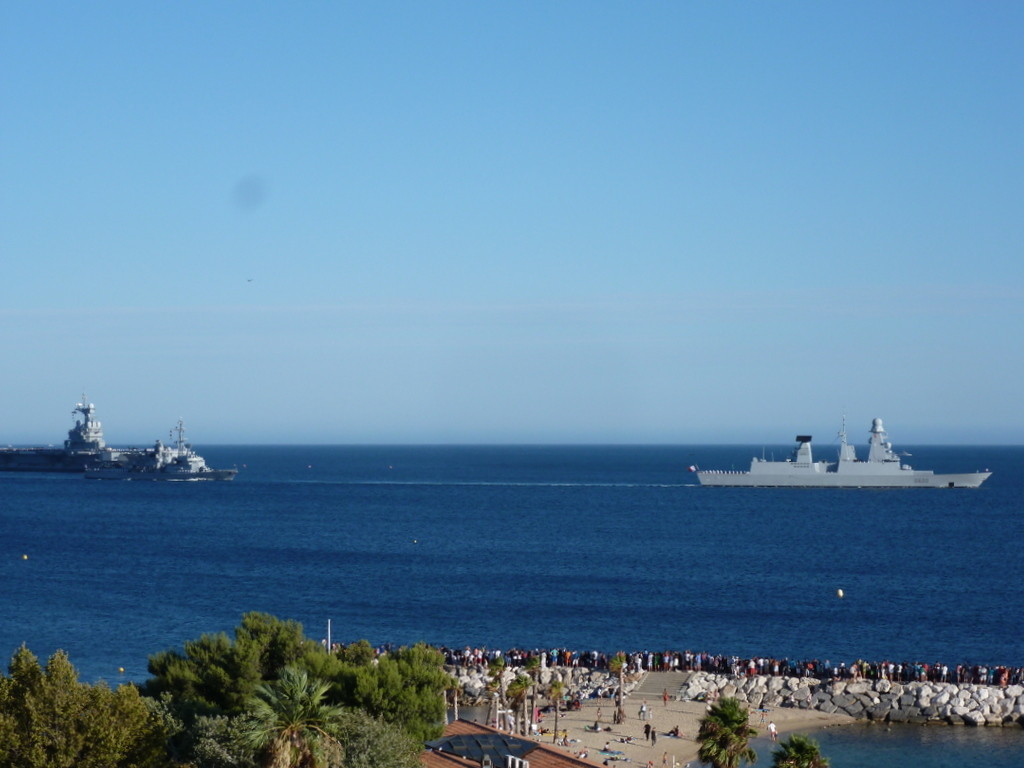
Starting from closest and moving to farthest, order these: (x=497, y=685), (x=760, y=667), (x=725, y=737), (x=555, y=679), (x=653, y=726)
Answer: (x=725, y=737)
(x=497, y=685)
(x=653, y=726)
(x=555, y=679)
(x=760, y=667)

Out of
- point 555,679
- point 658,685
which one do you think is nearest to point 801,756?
point 658,685

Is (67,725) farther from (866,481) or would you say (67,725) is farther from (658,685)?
(866,481)

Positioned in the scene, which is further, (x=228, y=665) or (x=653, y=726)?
(x=653, y=726)

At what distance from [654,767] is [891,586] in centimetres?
3787

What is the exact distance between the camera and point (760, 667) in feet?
133

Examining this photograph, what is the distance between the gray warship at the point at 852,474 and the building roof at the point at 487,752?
385ft

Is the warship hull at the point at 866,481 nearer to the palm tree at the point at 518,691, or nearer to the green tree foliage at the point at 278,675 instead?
the palm tree at the point at 518,691

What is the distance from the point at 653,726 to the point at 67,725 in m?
19.9

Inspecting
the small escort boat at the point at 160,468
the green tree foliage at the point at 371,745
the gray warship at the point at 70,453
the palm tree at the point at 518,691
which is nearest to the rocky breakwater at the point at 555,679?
the palm tree at the point at 518,691

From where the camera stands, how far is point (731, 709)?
2475cm

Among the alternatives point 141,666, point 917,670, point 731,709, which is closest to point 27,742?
point 731,709

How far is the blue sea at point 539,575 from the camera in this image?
164ft

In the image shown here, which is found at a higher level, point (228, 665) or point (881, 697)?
point (228, 665)

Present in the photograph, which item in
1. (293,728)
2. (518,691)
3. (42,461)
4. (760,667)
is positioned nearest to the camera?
(293,728)
